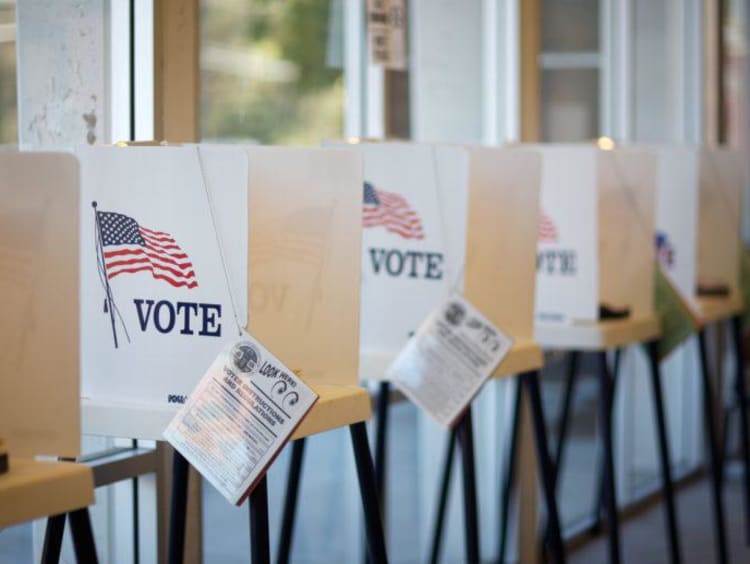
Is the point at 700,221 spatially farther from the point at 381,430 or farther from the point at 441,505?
the point at 381,430

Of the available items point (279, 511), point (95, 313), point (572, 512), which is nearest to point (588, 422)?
point (572, 512)

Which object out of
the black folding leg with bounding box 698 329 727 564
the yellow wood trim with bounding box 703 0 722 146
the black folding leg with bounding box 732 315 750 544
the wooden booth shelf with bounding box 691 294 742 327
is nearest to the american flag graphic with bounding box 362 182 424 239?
the wooden booth shelf with bounding box 691 294 742 327

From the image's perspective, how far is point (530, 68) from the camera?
338 centimetres

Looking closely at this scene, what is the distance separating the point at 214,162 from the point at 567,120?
7.97 ft

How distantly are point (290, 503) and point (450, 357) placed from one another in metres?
0.54

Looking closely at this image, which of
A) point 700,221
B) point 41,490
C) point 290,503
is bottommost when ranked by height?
point 290,503

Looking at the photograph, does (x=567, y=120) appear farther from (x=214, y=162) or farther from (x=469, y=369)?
(x=214, y=162)

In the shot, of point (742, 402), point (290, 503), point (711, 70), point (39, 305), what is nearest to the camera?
point (39, 305)

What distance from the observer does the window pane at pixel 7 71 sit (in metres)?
1.97

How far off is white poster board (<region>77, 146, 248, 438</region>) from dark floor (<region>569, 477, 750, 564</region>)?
85.0 inches

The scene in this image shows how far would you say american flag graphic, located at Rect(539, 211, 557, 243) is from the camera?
2.64 meters

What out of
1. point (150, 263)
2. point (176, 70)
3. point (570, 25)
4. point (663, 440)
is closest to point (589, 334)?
point (663, 440)

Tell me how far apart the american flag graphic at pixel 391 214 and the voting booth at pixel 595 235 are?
56 cm

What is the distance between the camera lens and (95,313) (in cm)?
169
